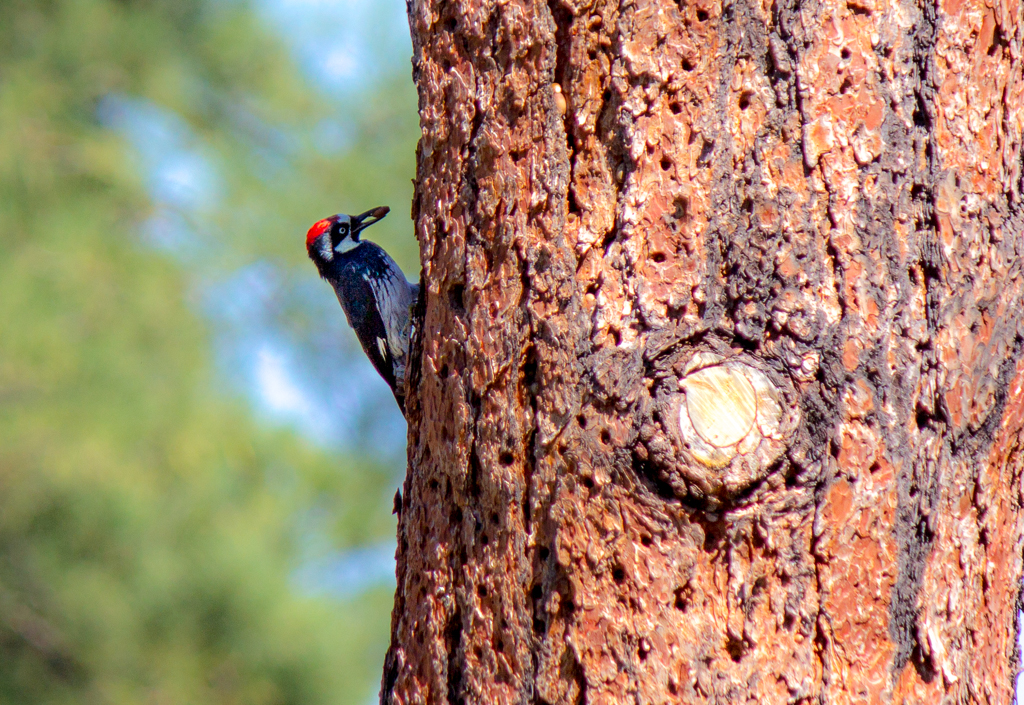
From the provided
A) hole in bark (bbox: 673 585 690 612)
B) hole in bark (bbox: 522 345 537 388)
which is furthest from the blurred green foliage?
hole in bark (bbox: 673 585 690 612)

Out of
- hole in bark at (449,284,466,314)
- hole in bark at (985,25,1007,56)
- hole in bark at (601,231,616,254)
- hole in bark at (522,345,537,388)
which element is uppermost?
hole in bark at (985,25,1007,56)

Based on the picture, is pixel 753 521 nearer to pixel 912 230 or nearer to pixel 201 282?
pixel 912 230

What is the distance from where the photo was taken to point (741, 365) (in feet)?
4.51

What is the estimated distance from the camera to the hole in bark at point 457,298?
1613 mm

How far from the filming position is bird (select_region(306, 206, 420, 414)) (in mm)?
4008

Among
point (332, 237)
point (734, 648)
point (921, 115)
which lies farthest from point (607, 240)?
point (332, 237)

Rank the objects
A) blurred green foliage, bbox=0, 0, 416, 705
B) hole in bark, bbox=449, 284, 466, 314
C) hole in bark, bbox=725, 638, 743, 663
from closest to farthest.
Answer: hole in bark, bbox=725, 638, 743, 663 < hole in bark, bbox=449, 284, 466, 314 < blurred green foliage, bbox=0, 0, 416, 705

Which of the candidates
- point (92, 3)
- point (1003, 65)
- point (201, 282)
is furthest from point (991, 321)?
point (92, 3)

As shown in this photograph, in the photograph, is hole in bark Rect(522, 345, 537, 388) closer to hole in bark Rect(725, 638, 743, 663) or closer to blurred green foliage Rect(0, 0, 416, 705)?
hole in bark Rect(725, 638, 743, 663)

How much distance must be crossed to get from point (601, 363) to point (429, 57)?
2.17ft

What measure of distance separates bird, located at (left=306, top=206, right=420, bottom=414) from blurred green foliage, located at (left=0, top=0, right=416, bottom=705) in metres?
5.19

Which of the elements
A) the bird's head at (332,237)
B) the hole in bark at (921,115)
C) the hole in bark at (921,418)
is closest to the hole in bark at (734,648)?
the hole in bark at (921,418)

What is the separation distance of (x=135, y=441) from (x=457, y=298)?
26.1 feet

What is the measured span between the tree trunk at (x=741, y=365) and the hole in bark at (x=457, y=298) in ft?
0.13
